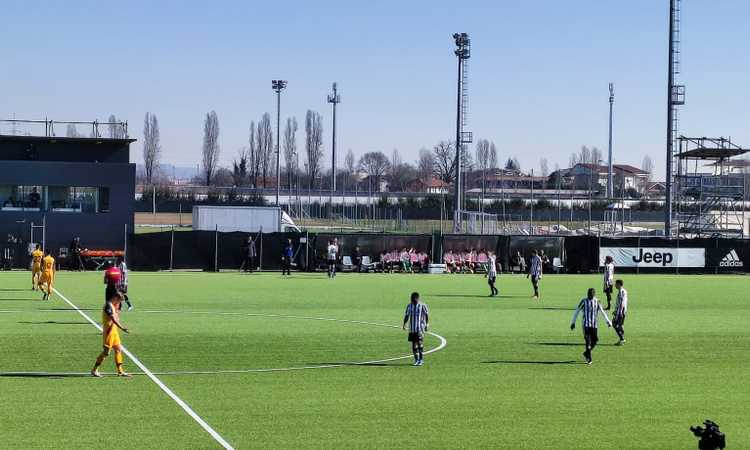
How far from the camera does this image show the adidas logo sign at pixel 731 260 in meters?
66.4

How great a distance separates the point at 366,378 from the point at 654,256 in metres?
48.0

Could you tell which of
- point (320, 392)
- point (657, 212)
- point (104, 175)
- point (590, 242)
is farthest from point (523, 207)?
point (320, 392)

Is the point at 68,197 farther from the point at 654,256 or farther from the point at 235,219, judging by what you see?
the point at 654,256

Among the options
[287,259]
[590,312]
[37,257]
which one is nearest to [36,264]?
[37,257]

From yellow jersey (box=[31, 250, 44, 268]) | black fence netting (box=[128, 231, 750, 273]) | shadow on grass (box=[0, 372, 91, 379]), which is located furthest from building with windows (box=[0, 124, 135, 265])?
shadow on grass (box=[0, 372, 91, 379])

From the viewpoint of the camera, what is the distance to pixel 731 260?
66.6 m

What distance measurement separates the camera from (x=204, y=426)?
1574 cm

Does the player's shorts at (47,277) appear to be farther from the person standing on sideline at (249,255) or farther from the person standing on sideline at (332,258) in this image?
the person standing on sideline at (249,255)

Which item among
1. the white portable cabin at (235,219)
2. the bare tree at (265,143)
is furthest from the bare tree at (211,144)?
the white portable cabin at (235,219)

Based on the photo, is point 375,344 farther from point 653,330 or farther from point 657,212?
point 657,212

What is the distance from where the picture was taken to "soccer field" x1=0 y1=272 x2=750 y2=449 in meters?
15.4

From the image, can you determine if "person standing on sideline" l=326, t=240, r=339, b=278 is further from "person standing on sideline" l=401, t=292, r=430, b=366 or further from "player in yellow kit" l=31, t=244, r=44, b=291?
"person standing on sideline" l=401, t=292, r=430, b=366

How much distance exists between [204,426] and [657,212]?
94.9 meters

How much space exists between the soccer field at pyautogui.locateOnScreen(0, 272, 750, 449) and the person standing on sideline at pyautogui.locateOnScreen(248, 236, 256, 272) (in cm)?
2010
